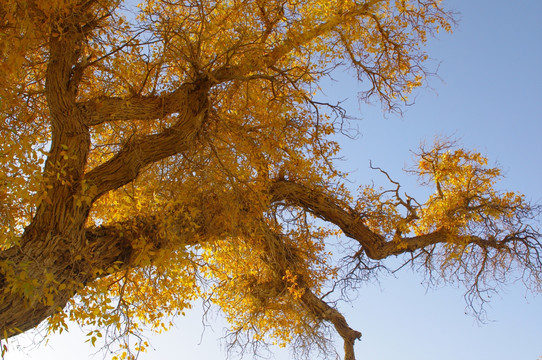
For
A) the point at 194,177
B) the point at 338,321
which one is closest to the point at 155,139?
the point at 194,177

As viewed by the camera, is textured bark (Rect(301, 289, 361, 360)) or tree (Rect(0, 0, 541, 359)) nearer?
tree (Rect(0, 0, 541, 359))

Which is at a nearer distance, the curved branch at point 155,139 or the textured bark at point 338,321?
the curved branch at point 155,139

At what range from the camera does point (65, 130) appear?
5.86 meters

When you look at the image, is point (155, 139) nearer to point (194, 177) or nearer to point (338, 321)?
point (194, 177)

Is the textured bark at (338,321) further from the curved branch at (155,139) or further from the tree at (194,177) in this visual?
the curved branch at (155,139)

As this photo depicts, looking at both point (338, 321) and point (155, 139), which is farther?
point (338, 321)

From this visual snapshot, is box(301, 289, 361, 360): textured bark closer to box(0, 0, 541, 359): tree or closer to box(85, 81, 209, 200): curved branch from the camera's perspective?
box(0, 0, 541, 359): tree

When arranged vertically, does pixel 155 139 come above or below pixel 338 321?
above

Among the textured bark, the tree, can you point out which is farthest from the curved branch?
the textured bark

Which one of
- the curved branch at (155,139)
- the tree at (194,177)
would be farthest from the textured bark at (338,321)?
the curved branch at (155,139)

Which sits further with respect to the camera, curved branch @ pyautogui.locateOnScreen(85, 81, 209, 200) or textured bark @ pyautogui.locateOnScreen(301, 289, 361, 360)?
textured bark @ pyautogui.locateOnScreen(301, 289, 361, 360)

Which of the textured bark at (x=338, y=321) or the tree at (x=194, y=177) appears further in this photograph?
the textured bark at (x=338, y=321)

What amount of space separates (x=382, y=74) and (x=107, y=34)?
4531 mm

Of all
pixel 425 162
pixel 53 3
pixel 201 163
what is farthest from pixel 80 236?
pixel 425 162
